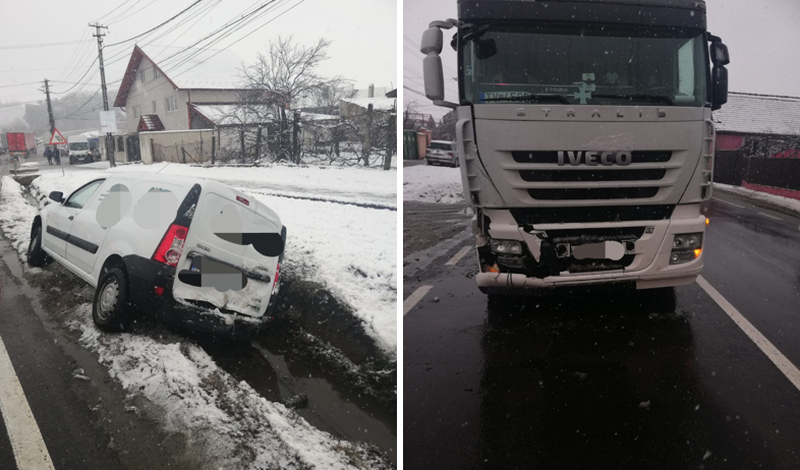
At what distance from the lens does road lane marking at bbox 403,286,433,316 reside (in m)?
4.27

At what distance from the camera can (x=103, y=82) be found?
359 cm

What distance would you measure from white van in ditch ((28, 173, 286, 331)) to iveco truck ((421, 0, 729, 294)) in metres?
Answer: 1.53

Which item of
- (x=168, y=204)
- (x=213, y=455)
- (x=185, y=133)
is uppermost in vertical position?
(x=185, y=133)

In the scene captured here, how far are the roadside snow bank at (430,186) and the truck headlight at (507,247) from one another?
786 cm

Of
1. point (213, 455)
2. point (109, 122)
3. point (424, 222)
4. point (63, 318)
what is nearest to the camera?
point (213, 455)

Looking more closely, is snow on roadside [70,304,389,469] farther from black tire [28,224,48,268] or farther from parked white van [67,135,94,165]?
parked white van [67,135,94,165]

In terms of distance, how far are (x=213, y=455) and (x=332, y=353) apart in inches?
46.3

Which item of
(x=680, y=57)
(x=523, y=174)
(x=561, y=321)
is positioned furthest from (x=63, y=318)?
(x=680, y=57)

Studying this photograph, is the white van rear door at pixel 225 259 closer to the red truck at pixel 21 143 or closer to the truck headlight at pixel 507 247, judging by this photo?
the truck headlight at pixel 507 247

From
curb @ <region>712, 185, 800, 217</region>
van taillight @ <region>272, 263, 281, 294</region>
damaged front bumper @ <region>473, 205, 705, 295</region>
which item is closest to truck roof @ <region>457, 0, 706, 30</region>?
damaged front bumper @ <region>473, 205, 705, 295</region>

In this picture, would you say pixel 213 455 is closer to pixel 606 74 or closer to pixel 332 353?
pixel 332 353

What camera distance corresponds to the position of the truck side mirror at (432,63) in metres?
3.40

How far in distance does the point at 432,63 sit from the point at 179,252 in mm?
2056

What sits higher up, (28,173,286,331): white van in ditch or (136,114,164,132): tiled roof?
(136,114,164,132): tiled roof
